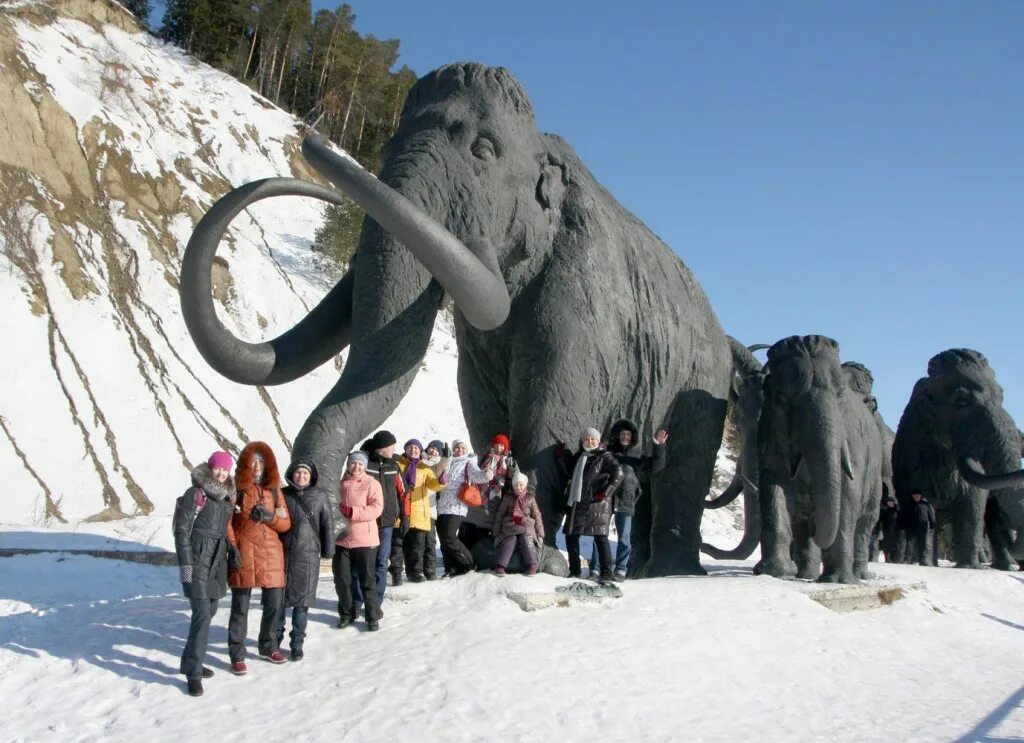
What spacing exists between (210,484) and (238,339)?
33.2 inches

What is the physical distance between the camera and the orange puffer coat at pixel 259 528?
15.6 feet

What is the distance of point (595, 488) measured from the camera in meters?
6.12

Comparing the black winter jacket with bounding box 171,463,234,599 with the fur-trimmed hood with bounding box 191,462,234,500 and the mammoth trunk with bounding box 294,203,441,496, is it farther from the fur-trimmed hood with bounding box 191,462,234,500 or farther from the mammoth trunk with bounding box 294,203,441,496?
the mammoth trunk with bounding box 294,203,441,496

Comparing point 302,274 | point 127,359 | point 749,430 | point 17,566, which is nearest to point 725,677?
point 749,430

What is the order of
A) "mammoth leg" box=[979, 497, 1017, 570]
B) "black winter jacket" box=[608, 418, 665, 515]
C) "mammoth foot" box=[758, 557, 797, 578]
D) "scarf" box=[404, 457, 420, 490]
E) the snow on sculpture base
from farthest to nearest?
"mammoth leg" box=[979, 497, 1017, 570] < "mammoth foot" box=[758, 557, 797, 578] < the snow on sculpture base < "black winter jacket" box=[608, 418, 665, 515] < "scarf" box=[404, 457, 420, 490]

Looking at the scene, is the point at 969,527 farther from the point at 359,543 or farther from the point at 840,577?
the point at 359,543

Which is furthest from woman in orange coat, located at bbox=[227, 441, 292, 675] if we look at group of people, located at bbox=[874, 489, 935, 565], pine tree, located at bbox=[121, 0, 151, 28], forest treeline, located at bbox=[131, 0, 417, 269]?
pine tree, located at bbox=[121, 0, 151, 28]

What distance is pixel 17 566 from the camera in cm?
945

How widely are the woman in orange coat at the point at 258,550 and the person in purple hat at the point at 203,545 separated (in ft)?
0.24

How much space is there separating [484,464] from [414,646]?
1429mm

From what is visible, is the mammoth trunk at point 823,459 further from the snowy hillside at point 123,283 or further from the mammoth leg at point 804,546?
the snowy hillside at point 123,283

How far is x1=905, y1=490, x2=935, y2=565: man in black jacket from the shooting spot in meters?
11.1

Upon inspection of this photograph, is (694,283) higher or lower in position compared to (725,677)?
higher

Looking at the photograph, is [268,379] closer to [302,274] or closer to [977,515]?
[977,515]
